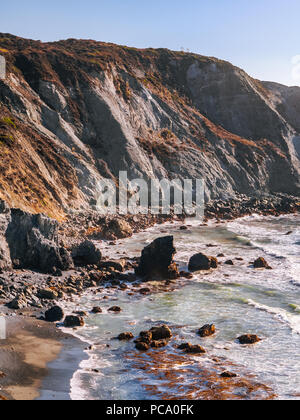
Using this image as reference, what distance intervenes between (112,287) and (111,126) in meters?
35.6

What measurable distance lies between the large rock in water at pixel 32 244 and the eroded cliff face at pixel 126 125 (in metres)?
6.90

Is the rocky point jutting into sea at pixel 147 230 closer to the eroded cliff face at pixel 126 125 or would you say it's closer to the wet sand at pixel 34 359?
the wet sand at pixel 34 359

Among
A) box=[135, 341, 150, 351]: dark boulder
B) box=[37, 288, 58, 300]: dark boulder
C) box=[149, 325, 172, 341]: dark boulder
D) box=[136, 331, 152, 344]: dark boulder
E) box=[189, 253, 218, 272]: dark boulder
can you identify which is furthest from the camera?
box=[189, 253, 218, 272]: dark boulder

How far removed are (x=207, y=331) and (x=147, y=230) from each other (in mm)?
24581

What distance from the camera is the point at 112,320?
17.7 metres

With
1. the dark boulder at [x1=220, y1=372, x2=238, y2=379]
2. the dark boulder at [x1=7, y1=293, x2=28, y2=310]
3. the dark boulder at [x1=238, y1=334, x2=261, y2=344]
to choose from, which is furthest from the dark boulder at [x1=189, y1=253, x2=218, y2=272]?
the dark boulder at [x1=220, y1=372, x2=238, y2=379]

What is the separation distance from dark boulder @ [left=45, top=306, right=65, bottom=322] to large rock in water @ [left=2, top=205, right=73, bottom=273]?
551cm

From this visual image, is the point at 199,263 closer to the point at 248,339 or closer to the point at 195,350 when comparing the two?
the point at 248,339

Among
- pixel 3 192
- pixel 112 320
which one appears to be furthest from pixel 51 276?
pixel 3 192

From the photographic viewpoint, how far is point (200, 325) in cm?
1750

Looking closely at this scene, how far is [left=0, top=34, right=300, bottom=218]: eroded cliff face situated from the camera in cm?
3966

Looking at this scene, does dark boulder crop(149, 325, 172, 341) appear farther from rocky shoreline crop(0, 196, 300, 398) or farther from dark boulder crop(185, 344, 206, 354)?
dark boulder crop(185, 344, 206, 354)

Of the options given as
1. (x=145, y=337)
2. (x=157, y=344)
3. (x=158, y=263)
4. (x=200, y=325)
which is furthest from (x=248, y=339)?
(x=158, y=263)
